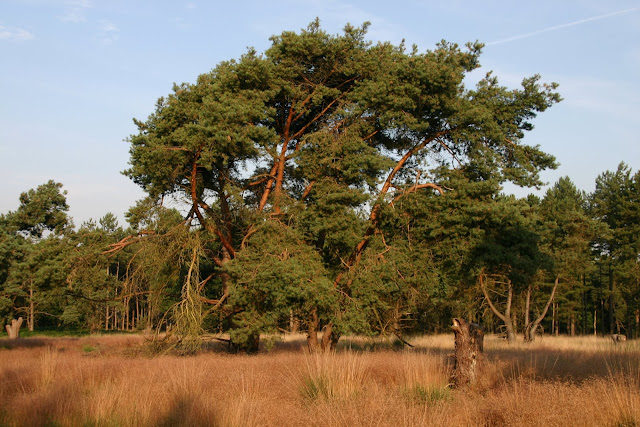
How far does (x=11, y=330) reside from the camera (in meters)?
31.2

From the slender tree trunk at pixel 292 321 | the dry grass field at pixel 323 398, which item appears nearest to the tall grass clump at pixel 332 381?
the dry grass field at pixel 323 398

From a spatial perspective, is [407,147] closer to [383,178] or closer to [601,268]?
[383,178]

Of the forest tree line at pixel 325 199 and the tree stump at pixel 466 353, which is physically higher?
the forest tree line at pixel 325 199

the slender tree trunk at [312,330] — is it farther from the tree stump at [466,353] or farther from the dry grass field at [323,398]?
the tree stump at [466,353]

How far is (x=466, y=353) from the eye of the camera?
9172 mm

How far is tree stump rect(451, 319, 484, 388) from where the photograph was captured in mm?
9008

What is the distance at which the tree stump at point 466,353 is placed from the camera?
9.01 m

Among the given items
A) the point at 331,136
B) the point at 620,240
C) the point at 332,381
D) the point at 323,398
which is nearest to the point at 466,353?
the point at 332,381

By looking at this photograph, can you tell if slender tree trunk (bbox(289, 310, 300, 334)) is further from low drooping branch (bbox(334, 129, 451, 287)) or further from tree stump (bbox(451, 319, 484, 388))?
tree stump (bbox(451, 319, 484, 388))

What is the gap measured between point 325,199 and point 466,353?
6.80 meters

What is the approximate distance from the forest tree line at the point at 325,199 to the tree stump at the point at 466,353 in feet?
16.2

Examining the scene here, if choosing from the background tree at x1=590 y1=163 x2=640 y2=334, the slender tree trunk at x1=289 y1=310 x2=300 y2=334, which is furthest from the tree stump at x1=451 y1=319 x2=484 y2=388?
the background tree at x1=590 y1=163 x2=640 y2=334

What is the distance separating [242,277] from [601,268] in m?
44.8

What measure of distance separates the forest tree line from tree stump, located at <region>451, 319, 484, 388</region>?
4.94 meters
